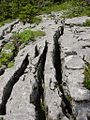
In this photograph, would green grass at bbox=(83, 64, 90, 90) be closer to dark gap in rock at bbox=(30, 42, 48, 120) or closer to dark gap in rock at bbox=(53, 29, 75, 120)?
dark gap in rock at bbox=(53, 29, 75, 120)

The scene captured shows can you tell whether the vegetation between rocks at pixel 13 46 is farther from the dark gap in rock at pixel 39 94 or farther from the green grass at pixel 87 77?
the green grass at pixel 87 77

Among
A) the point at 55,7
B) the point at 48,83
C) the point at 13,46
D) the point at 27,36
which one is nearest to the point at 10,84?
the point at 48,83

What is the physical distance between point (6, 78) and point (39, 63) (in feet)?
11.8

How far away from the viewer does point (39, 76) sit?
2231cm

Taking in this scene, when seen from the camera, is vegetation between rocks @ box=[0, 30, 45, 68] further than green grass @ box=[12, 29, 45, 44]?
No

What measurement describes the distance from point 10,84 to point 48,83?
135 inches

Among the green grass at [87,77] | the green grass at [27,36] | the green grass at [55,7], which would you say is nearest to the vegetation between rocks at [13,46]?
the green grass at [27,36]

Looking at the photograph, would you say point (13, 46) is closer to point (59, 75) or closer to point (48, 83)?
point (59, 75)

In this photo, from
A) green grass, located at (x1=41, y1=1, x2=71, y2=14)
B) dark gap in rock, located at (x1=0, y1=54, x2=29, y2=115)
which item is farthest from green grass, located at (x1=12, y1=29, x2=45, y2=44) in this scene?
green grass, located at (x1=41, y1=1, x2=71, y2=14)

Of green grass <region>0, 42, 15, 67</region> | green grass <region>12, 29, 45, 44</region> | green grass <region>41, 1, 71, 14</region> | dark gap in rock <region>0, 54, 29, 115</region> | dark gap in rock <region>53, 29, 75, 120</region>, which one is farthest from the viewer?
green grass <region>41, 1, 71, 14</region>

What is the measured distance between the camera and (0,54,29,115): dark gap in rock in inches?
739

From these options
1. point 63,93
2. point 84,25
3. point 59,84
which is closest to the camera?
point 63,93

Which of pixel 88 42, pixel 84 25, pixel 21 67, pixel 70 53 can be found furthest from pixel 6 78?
pixel 84 25

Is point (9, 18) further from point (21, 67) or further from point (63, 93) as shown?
point (63, 93)
